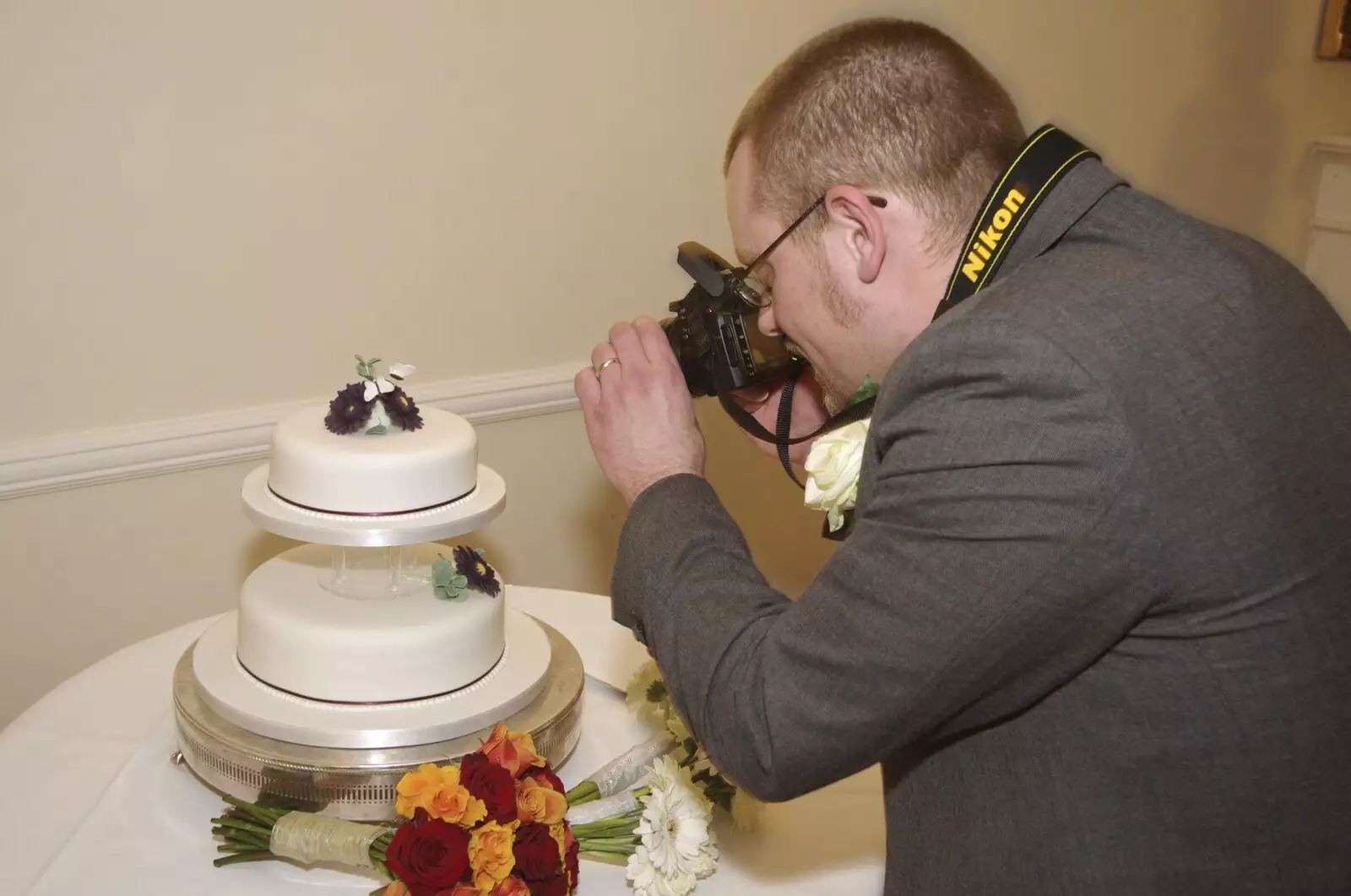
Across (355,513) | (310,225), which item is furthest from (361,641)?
(310,225)

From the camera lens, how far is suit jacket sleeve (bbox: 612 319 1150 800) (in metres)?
0.83

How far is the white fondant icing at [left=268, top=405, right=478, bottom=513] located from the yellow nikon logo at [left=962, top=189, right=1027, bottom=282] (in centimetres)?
52

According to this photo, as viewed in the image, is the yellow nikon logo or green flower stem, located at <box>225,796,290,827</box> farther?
green flower stem, located at <box>225,796,290,827</box>

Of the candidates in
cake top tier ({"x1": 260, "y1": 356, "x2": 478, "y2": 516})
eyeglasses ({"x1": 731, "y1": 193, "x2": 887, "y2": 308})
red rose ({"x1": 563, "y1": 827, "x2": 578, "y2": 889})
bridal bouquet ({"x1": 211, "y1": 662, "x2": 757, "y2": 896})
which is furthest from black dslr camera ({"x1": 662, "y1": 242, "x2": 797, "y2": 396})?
red rose ({"x1": 563, "y1": 827, "x2": 578, "y2": 889})

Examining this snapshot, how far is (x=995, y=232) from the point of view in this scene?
3.32ft

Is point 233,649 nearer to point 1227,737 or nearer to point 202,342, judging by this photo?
point 202,342

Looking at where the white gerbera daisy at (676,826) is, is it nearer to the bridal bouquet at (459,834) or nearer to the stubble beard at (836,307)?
the bridal bouquet at (459,834)

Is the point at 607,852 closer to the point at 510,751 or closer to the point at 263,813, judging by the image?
the point at 510,751

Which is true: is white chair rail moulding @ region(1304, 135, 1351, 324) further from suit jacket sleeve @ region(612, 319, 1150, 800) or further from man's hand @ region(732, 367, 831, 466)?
suit jacket sleeve @ region(612, 319, 1150, 800)

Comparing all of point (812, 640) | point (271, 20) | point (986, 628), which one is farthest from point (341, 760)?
point (271, 20)

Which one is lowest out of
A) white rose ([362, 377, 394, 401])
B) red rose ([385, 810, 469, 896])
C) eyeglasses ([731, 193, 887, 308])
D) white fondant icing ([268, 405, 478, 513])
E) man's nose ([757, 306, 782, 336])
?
red rose ([385, 810, 469, 896])

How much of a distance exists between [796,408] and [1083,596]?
649 mm

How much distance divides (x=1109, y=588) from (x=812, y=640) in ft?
0.68

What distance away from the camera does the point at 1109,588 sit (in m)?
0.85
